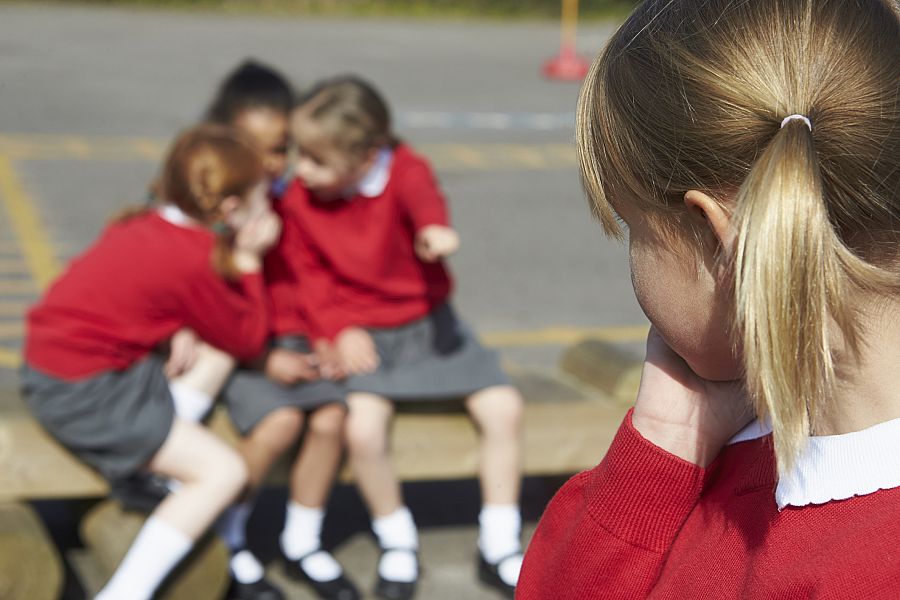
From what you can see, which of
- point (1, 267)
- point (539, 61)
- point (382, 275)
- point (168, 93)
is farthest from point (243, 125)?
point (539, 61)

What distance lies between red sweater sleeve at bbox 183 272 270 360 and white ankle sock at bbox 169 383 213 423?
0.15 metres

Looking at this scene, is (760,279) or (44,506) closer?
(760,279)

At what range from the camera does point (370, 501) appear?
3615 mm

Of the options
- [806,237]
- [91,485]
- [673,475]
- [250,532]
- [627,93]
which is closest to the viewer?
[806,237]

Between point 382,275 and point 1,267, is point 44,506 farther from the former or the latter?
point 1,267

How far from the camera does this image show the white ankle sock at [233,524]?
357 cm

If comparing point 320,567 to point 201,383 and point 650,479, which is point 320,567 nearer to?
point 201,383

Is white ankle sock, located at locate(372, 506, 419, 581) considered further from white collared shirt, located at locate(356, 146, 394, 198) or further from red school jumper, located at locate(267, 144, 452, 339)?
white collared shirt, located at locate(356, 146, 394, 198)

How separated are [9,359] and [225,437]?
2085 mm

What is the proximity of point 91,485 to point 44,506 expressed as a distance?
80 cm

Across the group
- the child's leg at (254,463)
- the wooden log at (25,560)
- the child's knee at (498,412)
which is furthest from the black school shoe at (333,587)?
the wooden log at (25,560)

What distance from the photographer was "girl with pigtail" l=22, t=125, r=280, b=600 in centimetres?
329

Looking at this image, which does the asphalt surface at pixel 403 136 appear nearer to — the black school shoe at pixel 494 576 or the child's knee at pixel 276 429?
the black school shoe at pixel 494 576

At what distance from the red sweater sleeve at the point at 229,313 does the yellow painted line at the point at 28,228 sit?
3012 mm
